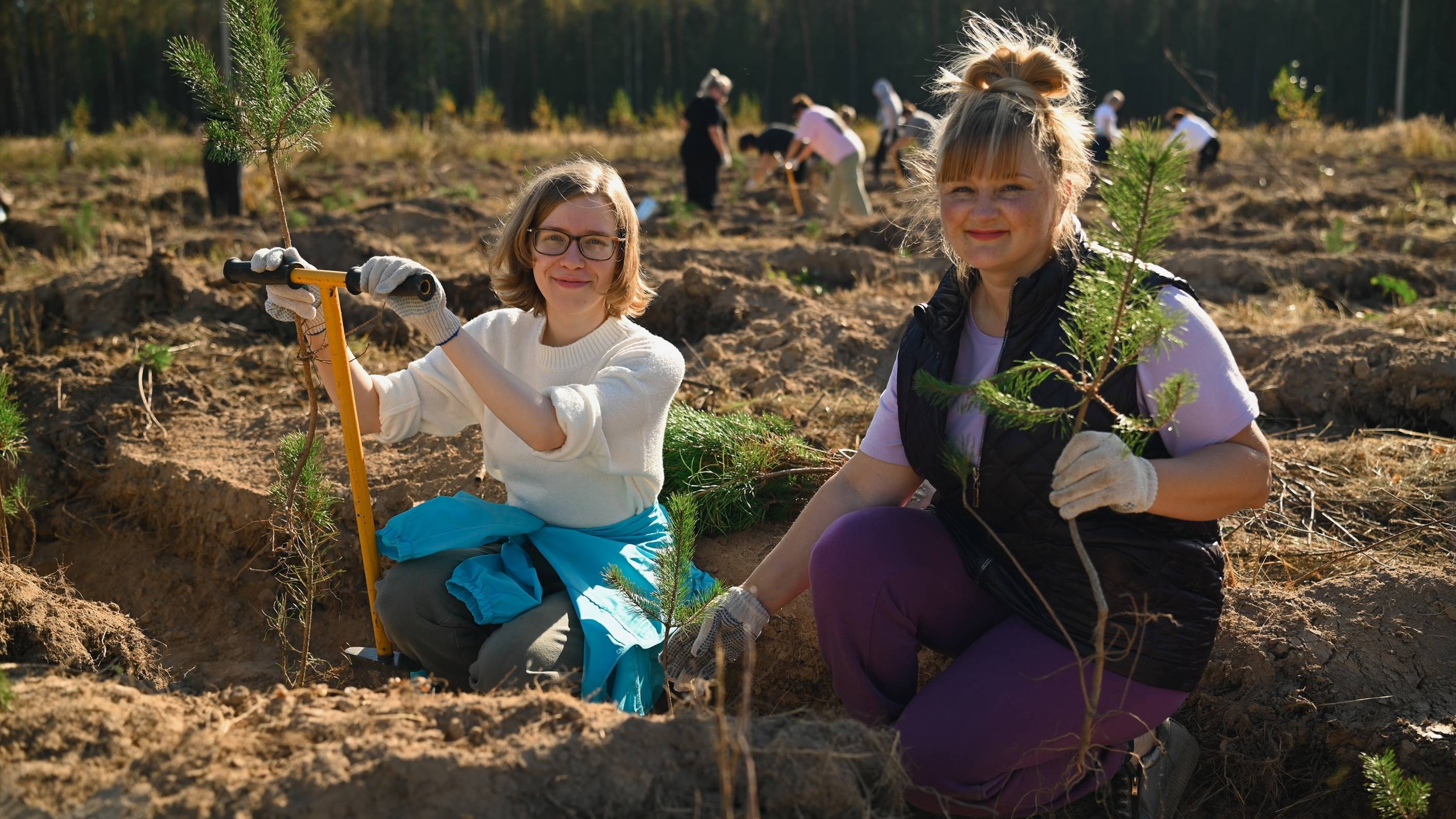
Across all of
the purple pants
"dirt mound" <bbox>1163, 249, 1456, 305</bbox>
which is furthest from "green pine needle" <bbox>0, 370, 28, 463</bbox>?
"dirt mound" <bbox>1163, 249, 1456, 305</bbox>

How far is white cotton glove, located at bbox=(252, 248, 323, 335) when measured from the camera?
1981 millimetres

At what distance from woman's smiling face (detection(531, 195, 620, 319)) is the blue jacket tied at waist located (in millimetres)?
479

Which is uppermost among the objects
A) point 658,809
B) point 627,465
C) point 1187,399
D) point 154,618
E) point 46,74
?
point 46,74

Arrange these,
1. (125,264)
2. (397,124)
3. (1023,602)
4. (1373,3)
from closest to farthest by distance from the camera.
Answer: (1023,602), (125,264), (397,124), (1373,3)

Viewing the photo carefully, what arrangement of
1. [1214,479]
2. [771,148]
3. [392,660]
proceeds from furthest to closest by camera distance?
[771,148] → [392,660] → [1214,479]

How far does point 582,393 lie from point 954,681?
35.4 inches

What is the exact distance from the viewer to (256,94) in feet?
6.51

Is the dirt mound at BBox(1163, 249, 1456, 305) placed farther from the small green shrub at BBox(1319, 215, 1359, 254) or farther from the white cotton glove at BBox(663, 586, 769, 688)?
the white cotton glove at BBox(663, 586, 769, 688)

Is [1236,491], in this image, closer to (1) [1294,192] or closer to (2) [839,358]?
(2) [839,358]

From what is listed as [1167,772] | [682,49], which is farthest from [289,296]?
[682,49]

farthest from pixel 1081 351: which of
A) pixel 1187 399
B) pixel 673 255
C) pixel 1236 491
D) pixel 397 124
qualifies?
pixel 397 124

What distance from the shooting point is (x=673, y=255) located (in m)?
6.41

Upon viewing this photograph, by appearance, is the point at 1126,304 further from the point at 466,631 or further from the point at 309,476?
the point at 309,476

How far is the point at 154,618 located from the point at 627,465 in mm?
1810
